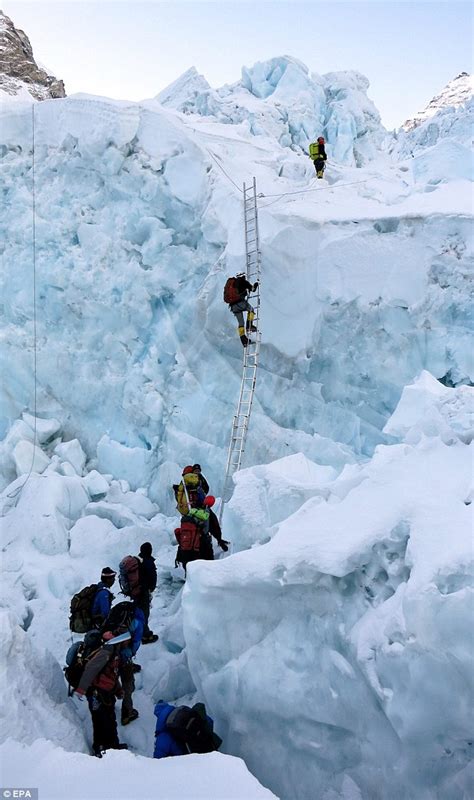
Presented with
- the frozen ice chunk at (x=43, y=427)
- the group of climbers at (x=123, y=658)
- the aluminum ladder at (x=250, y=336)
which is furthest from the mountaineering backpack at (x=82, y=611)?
the frozen ice chunk at (x=43, y=427)

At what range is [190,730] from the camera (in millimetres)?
2791

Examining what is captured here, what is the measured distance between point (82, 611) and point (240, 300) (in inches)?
137

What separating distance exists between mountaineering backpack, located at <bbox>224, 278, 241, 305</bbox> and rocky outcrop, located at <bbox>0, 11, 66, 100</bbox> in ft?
40.4

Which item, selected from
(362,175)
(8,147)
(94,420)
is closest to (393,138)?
(362,175)

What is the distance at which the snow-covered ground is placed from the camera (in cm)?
272

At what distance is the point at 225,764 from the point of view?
2.19 metres

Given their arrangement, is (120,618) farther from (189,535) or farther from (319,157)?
(319,157)

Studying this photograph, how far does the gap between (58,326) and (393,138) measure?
2281cm

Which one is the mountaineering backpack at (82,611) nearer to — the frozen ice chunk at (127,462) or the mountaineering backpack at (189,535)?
the mountaineering backpack at (189,535)

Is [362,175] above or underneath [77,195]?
above

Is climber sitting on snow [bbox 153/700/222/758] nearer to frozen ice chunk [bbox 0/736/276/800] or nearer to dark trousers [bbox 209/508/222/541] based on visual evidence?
frozen ice chunk [bbox 0/736/276/800]

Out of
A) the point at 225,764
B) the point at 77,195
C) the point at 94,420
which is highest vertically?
the point at 77,195

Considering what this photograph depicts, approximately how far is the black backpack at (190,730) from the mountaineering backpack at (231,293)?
404 cm

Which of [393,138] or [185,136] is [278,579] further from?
[393,138]
